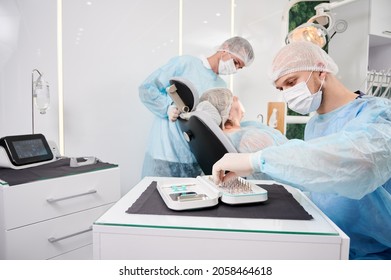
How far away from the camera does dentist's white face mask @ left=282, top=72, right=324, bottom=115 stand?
104cm

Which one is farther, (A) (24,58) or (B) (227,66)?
(B) (227,66)

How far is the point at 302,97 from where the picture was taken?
1.05 metres

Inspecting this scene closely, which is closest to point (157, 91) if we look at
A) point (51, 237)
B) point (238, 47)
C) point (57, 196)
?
point (238, 47)

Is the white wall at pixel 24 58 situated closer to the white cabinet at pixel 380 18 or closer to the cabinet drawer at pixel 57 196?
the cabinet drawer at pixel 57 196

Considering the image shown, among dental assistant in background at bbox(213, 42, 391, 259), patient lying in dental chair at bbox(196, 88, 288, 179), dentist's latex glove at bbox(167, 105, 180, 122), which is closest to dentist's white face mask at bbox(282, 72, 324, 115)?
dental assistant in background at bbox(213, 42, 391, 259)

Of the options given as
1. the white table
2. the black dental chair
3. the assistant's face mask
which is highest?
the assistant's face mask

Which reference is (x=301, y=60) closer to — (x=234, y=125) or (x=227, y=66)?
(x=234, y=125)

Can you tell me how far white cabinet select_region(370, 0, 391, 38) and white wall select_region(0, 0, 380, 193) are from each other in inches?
3.1

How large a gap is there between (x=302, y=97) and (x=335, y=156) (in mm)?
417

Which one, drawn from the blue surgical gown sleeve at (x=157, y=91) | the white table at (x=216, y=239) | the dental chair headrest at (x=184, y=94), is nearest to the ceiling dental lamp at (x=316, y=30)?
the blue surgical gown sleeve at (x=157, y=91)

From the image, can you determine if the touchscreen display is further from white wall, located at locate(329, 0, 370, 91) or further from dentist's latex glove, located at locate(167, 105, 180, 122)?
white wall, located at locate(329, 0, 370, 91)

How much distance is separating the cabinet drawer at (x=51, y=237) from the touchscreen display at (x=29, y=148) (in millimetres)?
376

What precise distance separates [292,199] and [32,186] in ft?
3.25

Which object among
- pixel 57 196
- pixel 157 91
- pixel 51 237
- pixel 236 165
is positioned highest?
pixel 157 91
